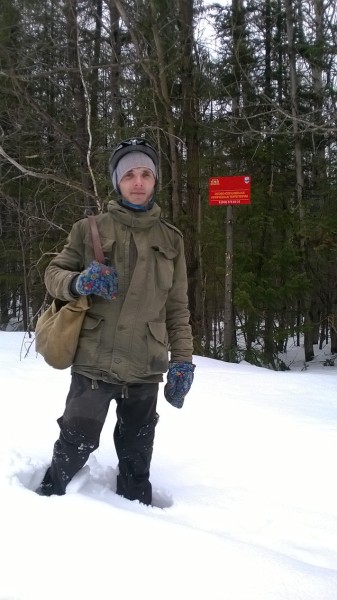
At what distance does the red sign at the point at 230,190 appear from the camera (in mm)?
7133

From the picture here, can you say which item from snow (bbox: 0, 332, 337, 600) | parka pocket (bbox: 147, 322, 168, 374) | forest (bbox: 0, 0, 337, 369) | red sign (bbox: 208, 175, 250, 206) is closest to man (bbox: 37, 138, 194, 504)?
parka pocket (bbox: 147, 322, 168, 374)

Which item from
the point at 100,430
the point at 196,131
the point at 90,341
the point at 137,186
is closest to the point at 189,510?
the point at 100,430

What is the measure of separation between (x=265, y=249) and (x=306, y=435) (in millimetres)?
7215

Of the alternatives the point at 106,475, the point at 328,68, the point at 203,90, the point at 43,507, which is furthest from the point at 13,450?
the point at 328,68

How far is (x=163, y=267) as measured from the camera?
7.77ft

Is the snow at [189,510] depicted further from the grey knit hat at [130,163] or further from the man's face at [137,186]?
the grey knit hat at [130,163]

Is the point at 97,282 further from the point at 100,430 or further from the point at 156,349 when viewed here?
the point at 100,430

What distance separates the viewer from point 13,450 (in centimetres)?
264

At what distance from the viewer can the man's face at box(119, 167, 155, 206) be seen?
7.51 feet

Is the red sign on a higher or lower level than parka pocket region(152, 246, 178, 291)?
higher

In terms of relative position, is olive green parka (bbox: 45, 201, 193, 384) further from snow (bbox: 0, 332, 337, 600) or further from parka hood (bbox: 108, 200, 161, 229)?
snow (bbox: 0, 332, 337, 600)

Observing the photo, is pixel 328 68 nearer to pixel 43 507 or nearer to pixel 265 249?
pixel 265 249

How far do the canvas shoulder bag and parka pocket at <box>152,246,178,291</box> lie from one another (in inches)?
11.9

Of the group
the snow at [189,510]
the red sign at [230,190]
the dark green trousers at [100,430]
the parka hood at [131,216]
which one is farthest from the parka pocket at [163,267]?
the red sign at [230,190]
